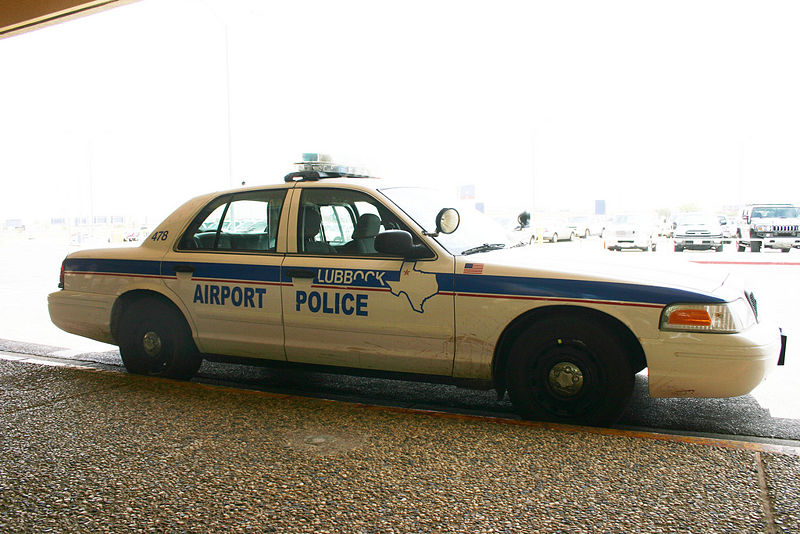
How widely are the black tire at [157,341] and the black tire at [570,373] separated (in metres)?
2.55

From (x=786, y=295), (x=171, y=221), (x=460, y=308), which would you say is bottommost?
(x=786, y=295)

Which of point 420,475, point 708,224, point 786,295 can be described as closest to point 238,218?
point 420,475

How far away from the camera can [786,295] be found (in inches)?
422

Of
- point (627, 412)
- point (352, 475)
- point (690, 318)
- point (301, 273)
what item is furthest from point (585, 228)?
point (352, 475)

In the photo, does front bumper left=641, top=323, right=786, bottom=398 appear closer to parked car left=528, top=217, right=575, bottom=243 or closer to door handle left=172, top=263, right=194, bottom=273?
door handle left=172, top=263, right=194, bottom=273

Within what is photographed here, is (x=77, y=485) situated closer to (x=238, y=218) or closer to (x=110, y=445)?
(x=110, y=445)

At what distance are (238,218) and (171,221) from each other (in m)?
0.64

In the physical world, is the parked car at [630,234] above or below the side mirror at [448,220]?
below

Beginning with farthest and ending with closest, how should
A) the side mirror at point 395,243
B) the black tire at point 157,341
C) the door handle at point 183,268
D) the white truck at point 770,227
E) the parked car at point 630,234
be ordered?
the parked car at point 630,234 → the white truck at point 770,227 → the black tire at point 157,341 → the door handle at point 183,268 → the side mirror at point 395,243

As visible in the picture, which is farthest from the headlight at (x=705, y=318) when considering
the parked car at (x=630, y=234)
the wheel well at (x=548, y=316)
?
the parked car at (x=630, y=234)

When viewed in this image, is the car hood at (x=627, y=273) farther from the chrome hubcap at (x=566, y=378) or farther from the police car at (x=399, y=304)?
the chrome hubcap at (x=566, y=378)

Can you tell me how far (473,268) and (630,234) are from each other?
78.8 feet

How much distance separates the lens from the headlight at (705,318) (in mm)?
3627

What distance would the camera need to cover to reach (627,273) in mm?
3877
